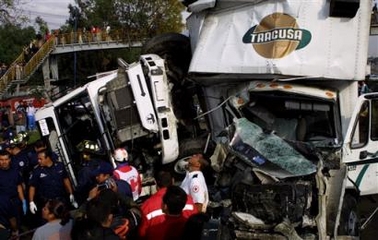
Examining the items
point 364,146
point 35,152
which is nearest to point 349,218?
point 364,146

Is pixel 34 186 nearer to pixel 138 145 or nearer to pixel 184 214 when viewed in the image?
pixel 138 145

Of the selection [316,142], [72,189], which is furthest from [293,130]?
[72,189]

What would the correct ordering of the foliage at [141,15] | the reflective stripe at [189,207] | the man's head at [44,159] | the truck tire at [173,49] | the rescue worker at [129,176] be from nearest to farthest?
the reflective stripe at [189,207] → the rescue worker at [129,176] → the man's head at [44,159] → the truck tire at [173,49] → the foliage at [141,15]

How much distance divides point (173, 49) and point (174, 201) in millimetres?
5962

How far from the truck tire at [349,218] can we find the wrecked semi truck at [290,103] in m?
0.01

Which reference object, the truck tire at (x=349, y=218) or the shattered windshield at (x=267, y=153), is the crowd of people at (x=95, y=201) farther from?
the truck tire at (x=349, y=218)

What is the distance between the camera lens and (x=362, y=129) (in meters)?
7.17

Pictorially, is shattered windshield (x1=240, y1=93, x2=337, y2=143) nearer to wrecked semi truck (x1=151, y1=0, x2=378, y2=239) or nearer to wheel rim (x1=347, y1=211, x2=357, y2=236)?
wrecked semi truck (x1=151, y1=0, x2=378, y2=239)

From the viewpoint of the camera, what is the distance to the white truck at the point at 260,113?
18.7ft

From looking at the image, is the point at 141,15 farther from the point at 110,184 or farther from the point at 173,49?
the point at 110,184

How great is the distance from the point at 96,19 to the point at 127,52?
6.33 metres

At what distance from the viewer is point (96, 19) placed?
2114 inches

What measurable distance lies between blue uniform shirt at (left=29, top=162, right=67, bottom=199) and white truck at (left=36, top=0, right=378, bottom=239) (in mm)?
918

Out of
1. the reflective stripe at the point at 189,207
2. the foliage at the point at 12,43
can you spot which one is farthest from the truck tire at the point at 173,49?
the foliage at the point at 12,43
